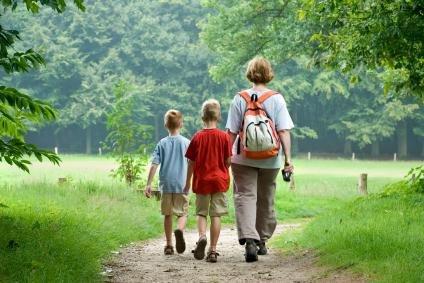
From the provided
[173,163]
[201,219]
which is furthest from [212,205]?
[173,163]

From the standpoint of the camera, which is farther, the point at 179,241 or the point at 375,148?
the point at 375,148

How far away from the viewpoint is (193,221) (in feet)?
46.4

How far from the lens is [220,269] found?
689 centimetres

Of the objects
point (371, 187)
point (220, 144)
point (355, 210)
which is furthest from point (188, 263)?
point (371, 187)

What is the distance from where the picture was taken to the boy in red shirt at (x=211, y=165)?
301 inches

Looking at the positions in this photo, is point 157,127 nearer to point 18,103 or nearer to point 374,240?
point 374,240

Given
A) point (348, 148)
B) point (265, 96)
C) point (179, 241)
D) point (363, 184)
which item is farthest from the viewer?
point (348, 148)

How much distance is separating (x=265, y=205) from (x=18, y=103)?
120 inches

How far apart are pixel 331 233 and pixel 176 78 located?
60684 mm

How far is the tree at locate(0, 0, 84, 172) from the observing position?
6.23 meters

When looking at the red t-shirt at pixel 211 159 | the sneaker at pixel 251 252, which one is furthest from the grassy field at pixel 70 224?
the sneaker at pixel 251 252

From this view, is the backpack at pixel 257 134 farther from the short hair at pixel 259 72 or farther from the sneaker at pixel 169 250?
the sneaker at pixel 169 250

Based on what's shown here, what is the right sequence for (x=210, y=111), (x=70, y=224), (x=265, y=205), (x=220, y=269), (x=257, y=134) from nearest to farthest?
1. (x=220, y=269)
2. (x=257, y=134)
3. (x=210, y=111)
4. (x=265, y=205)
5. (x=70, y=224)

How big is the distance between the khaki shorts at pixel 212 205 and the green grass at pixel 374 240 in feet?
3.80
